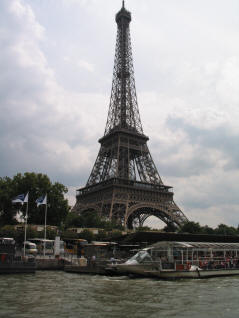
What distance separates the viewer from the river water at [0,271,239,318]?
13.8 metres

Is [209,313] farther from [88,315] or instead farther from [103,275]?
[103,275]

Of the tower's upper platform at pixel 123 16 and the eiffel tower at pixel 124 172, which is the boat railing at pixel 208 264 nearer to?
the eiffel tower at pixel 124 172

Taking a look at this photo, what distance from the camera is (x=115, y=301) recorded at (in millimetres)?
16703

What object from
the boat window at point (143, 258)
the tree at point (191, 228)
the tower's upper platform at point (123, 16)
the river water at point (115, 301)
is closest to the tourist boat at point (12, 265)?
the river water at point (115, 301)

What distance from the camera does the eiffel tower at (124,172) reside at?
74188 millimetres

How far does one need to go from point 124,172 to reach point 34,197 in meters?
28.4

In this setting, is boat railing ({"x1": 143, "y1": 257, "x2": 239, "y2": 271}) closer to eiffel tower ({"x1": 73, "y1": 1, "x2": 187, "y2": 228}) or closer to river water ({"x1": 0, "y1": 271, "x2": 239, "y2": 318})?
river water ({"x1": 0, "y1": 271, "x2": 239, "y2": 318})

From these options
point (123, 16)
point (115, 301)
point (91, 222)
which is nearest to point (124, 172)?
point (91, 222)

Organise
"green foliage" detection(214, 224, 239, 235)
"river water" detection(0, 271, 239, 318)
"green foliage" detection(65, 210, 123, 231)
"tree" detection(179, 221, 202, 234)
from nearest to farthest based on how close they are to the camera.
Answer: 1. "river water" detection(0, 271, 239, 318)
2. "green foliage" detection(65, 210, 123, 231)
3. "tree" detection(179, 221, 202, 234)
4. "green foliage" detection(214, 224, 239, 235)

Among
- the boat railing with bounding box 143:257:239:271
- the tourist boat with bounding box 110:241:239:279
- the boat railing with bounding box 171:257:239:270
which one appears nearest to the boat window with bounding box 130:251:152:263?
the tourist boat with bounding box 110:241:239:279

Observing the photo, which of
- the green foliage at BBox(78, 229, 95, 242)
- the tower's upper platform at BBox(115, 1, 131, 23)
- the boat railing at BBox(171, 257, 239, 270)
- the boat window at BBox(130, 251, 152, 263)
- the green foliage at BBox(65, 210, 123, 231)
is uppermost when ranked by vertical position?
the tower's upper platform at BBox(115, 1, 131, 23)

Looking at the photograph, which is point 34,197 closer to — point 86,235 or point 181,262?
point 86,235

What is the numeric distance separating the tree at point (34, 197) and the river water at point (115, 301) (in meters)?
36.8

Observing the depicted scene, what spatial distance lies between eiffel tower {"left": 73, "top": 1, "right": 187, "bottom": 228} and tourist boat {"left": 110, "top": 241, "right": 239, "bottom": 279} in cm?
3540
